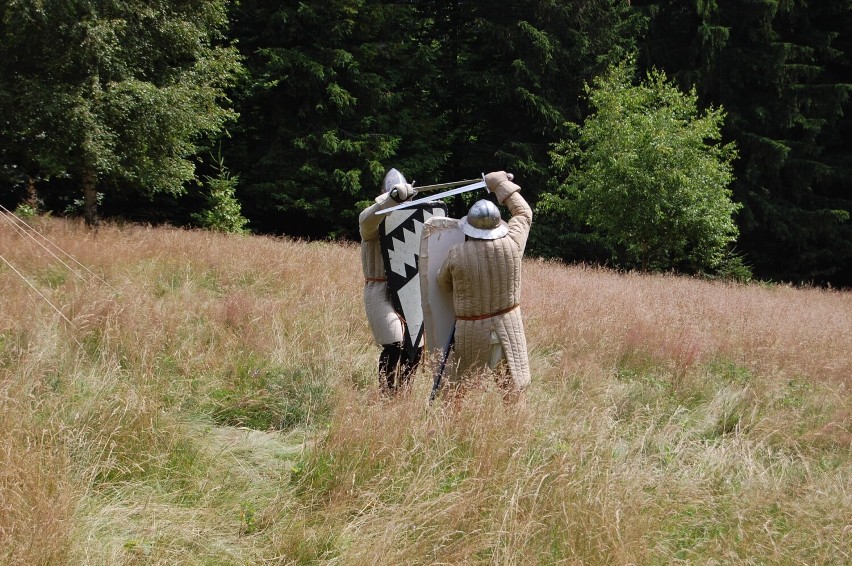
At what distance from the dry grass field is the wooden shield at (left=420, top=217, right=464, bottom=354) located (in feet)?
0.96

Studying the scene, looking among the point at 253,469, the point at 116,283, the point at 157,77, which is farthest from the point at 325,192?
the point at 253,469

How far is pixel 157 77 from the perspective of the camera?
1280 cm

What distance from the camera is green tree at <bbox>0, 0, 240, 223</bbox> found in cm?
1098

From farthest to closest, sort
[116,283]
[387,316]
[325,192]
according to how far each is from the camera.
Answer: [325,192] → [116,283] → [387,316]

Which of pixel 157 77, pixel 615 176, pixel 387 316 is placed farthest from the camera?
pixel 615 176

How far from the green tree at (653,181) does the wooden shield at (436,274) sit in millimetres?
11839

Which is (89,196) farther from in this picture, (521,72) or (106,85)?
(521,72)

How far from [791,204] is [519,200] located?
835 inches

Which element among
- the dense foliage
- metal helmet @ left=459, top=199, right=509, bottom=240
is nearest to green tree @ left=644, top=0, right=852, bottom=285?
the dense foliage

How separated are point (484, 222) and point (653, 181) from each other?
12.3 metres

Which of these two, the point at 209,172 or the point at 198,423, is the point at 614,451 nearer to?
the point at 198,423

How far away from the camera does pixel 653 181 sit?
15008mm

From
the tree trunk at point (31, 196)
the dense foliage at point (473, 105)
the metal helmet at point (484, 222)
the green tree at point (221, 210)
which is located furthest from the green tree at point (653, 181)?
the metal helmet at point (484, 222)

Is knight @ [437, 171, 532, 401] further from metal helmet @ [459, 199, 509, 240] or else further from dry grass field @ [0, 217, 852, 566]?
dry grass field @ [0, 217, 852, 566]
